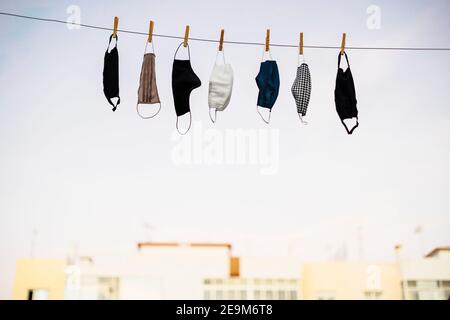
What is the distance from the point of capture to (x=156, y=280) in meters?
15.9

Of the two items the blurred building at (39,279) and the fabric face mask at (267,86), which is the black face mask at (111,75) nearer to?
the fabric face mask at (267,86)

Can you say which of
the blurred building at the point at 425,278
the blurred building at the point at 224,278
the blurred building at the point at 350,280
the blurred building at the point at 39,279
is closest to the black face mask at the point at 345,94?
the blurred building at the point at 224,278

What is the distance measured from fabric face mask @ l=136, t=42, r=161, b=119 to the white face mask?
0.41 m

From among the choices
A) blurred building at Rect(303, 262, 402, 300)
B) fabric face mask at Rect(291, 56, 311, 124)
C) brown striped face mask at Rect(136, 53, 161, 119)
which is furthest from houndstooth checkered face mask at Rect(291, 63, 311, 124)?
blurred building at Rect(303, 262, 402, 300)

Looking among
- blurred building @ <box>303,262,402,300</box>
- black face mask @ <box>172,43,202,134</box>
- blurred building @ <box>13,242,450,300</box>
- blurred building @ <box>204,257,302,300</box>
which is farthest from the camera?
blurred building @ <box>303,262,402,300</box>

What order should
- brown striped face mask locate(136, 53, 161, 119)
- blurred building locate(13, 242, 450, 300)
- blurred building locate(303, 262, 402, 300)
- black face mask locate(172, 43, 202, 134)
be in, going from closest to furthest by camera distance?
brown striped face mask locate(136, 53, 161, 119)
black face mask locate(172, 43, 202, 134)
blurred building locate(13, 242, 450, 300)
blurred building locate(303, 262, 402, 300)

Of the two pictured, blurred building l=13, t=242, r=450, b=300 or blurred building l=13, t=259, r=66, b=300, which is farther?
blurred building l=13, t=259, r=66, b=300

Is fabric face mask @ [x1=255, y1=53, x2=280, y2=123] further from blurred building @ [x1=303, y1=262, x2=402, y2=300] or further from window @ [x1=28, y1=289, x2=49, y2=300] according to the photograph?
window @ [x1=28, y1=289, x2=49, y2=300]

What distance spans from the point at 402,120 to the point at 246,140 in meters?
3.39

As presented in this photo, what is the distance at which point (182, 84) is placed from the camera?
3.57 meters

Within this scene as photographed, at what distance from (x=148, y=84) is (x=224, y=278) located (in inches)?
525

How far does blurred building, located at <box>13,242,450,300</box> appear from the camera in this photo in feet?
51.6

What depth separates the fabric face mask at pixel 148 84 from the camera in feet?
11.2
